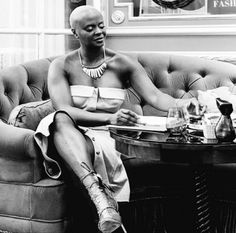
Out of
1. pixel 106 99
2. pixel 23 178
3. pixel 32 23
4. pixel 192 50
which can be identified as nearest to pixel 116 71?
pixel 106 99

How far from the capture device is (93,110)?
2754 mm

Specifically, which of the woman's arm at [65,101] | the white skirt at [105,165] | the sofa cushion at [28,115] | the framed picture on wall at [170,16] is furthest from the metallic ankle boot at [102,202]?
the framed picture on wall at [170,16]

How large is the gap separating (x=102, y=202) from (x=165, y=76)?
1385mm

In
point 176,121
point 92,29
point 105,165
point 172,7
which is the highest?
point 172,7

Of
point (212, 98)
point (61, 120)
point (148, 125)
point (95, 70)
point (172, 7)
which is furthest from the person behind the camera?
point (172, 7)

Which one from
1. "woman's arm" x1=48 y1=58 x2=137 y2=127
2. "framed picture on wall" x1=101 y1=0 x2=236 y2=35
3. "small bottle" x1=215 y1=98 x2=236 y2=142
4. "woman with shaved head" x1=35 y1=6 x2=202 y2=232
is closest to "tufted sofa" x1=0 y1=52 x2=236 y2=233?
"woman with shaved head" x1=35 y1=6 x2=202 y2=232

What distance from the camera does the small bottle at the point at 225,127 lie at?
73.1 inches

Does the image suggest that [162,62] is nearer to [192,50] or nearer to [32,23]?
[192,50]

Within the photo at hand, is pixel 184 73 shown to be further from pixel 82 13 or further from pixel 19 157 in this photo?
pixel 19 157

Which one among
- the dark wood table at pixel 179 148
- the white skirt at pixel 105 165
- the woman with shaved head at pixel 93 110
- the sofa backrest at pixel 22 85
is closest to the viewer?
the dark wood table at pixel 179 148

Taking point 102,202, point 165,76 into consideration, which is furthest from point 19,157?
point 165,76

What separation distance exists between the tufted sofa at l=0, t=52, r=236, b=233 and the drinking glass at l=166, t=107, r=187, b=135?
1.90 ft

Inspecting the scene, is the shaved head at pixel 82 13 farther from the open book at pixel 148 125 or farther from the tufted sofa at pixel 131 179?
the open book at pixel 148 125

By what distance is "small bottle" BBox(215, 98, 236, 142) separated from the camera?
6.09ft
